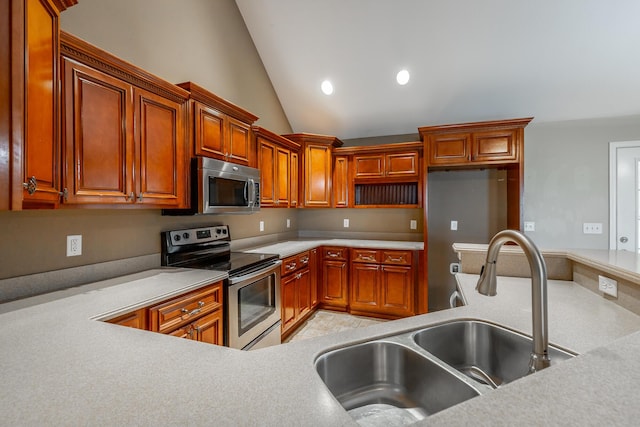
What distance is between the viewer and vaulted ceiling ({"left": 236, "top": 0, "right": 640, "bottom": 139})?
2730 millimetres

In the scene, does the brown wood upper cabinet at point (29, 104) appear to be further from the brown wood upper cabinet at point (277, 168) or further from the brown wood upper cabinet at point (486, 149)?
the brown wood upper cabinet at point (486, 149)

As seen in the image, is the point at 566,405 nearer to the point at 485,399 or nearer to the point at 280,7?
the point at 485,399

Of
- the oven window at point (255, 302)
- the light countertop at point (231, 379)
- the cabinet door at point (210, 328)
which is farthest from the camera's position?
the oven window at point (255, 302)

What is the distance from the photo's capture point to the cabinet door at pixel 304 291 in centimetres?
326

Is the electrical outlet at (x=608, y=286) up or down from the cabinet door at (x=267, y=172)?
down

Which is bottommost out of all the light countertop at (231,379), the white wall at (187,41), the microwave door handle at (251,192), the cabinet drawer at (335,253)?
the cabinet drawer at (335,253)

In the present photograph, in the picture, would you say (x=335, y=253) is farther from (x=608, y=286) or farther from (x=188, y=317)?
(x=608, y=286)

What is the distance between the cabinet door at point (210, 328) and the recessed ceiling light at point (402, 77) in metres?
3.18

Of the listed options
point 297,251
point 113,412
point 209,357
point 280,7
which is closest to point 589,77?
point 280,7

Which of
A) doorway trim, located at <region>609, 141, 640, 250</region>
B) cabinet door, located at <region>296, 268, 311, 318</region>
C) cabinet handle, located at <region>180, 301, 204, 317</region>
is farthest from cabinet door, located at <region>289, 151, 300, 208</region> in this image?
doorway trim, located at <region>609, 141, 640, 250</region>

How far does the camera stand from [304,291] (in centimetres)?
338

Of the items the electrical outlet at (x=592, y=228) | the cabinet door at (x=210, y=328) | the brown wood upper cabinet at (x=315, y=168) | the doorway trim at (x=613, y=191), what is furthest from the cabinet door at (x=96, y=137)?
the doorway trim at (x=613, y=191)

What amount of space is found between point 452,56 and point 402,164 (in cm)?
129

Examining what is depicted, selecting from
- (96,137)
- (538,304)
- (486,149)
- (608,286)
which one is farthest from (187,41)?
(608,286)
